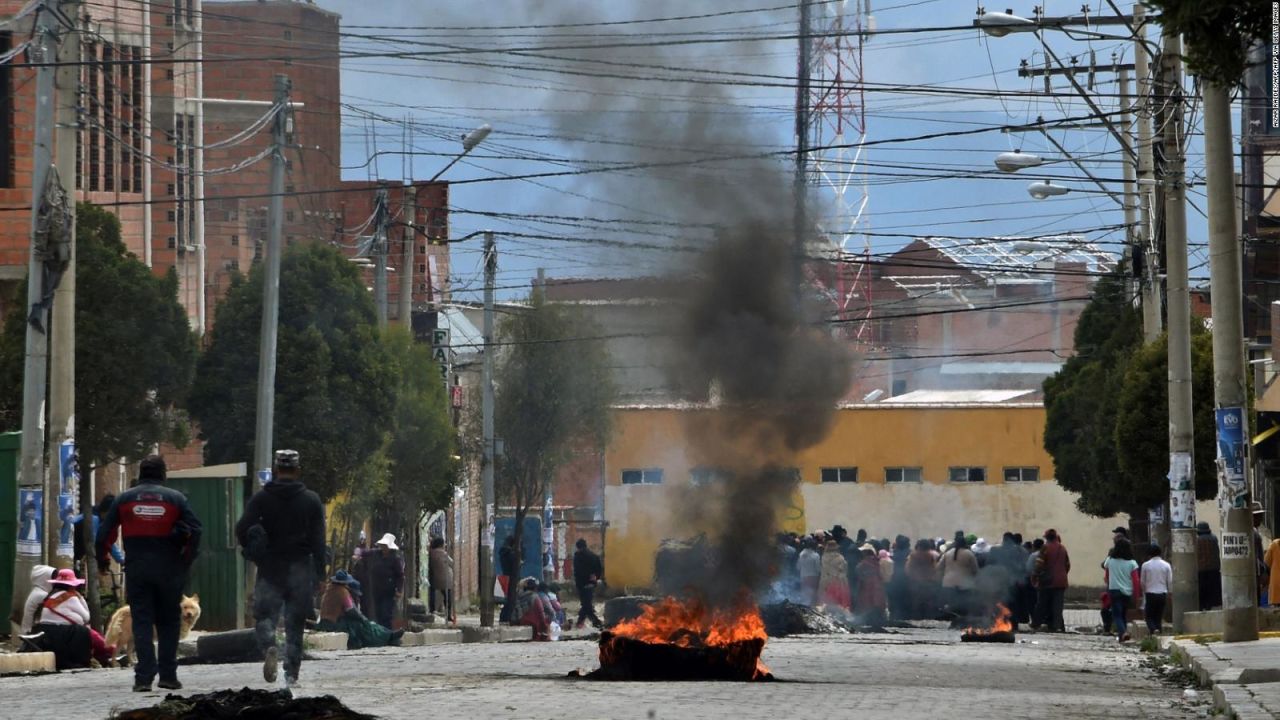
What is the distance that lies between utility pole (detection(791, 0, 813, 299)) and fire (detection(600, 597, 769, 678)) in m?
3.37

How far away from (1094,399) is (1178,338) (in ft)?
55.1

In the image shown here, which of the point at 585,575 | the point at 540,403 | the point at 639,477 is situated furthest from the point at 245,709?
the point at 639,477

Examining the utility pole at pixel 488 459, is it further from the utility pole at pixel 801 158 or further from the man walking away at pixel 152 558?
the man walking away at pixel 152 558

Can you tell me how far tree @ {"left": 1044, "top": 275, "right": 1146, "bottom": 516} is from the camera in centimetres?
3619

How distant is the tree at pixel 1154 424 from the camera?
1153 inches

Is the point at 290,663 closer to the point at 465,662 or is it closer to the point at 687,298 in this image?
the point at 465,662

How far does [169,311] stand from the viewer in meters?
28.7

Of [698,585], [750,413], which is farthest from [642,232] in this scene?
[698,585]

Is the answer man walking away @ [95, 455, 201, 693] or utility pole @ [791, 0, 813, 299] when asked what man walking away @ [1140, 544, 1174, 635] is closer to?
utility pole @ [791, 0, 813, 299]

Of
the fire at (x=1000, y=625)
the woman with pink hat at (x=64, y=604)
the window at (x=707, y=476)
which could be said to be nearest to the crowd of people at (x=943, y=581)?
the fire at (x=1000, y=625)

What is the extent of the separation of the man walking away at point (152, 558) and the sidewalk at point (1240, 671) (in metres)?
6.99

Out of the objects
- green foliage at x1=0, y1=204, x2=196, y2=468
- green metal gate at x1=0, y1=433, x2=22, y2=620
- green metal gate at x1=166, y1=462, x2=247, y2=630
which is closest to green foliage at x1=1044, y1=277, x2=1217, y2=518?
green metal gate at x1=166, y1=462, x2=247, y2=630

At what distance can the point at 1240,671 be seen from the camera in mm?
14398

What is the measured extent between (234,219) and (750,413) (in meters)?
43.1
